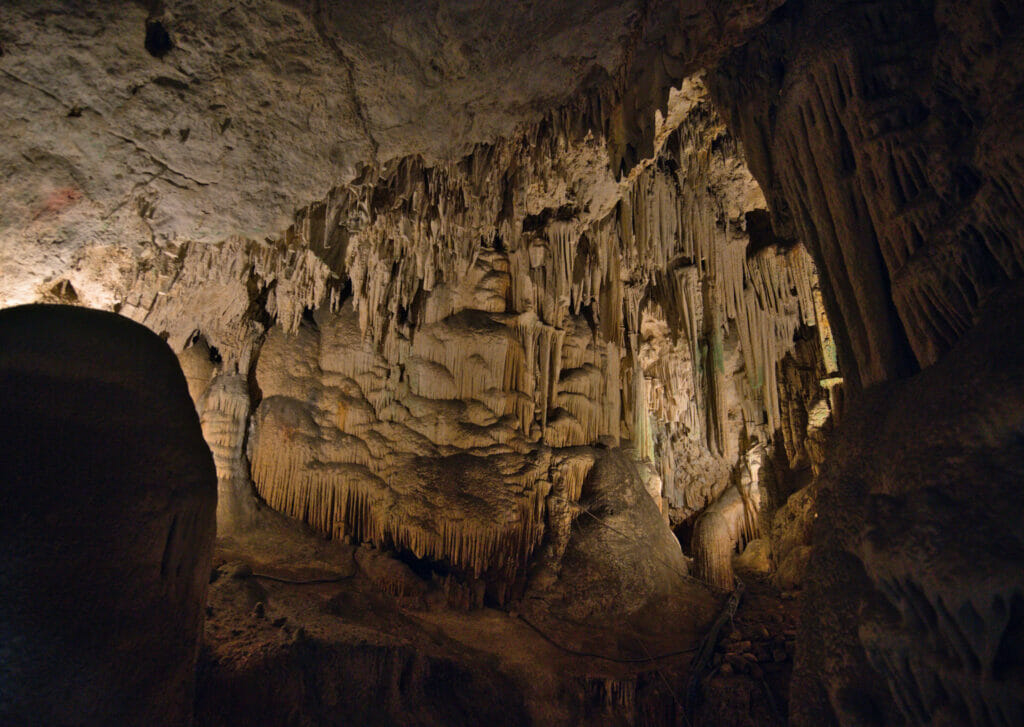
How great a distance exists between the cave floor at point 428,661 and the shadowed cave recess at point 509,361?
4cm

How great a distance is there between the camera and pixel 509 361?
7.54m

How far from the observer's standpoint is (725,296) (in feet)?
25.2

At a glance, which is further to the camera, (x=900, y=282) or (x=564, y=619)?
(x=564, y=619)

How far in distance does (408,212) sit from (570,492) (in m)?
3.79

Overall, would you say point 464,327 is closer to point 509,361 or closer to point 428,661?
point 509,361

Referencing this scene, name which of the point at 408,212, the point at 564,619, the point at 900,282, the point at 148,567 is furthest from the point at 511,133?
the point at 564,619

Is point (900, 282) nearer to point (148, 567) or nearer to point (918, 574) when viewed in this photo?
point (918, 574)

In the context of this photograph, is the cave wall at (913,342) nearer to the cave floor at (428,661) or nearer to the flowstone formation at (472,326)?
the flowstone formation at (472,326)

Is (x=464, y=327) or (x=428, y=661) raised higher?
(x=464, y=327)

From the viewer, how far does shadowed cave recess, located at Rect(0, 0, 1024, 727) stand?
2.30m

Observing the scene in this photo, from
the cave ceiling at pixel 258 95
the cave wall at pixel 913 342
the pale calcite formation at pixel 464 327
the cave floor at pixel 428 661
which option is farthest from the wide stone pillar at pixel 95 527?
the pale calcite formation at pixel 464 327

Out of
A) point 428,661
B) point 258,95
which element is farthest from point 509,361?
point 258,95

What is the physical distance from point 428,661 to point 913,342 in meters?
4.34

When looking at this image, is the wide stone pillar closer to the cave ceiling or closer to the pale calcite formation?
the cave ceiling
